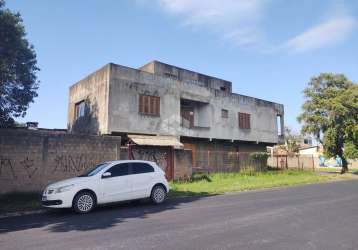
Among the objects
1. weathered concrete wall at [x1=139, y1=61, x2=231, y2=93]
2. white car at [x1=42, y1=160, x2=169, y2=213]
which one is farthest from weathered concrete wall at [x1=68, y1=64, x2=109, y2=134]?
white car at [x1=42, y1=160, x2=169, y2=213]

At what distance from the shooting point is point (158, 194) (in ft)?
38.9

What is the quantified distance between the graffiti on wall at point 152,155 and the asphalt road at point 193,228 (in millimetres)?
7695

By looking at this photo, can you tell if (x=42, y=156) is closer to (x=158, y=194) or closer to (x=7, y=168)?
(x=7, y=168)

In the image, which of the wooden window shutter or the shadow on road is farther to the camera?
the wooden window shutter

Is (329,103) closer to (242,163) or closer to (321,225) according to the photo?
(242,163)

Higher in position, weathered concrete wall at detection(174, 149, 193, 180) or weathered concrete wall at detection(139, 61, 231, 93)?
weathered concrete wall at detection(139, 61, 231, 93)

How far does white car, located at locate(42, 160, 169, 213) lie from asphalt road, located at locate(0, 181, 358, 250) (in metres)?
0.40

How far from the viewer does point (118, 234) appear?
698cm

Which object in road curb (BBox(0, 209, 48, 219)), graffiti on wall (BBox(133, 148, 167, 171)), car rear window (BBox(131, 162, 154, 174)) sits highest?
graffiti on wall (BBox(133, 148, 167, 171))

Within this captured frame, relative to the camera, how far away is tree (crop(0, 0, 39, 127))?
59.3 ft

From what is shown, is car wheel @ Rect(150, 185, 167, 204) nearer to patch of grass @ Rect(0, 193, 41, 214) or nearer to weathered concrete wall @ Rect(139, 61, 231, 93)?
patch of grass @ Rect(0, 193, 41, 214)

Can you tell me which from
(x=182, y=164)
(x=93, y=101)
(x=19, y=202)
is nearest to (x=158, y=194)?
(x=19, y=202)

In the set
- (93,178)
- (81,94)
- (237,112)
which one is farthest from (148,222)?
(237,112)

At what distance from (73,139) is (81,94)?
1001 centimetres
